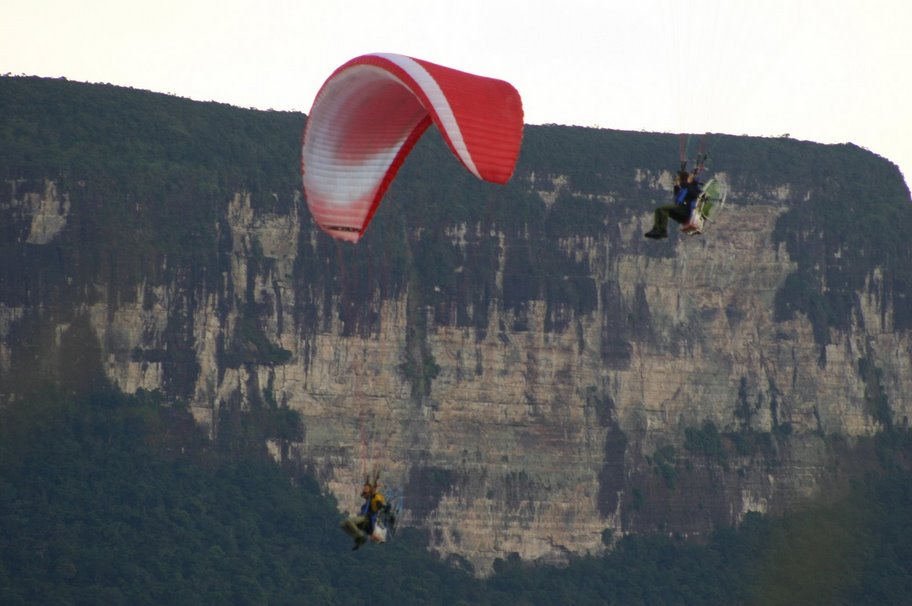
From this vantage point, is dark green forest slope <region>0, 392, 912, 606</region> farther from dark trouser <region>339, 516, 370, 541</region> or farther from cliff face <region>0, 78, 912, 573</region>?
dark trouser <region>339, 516, 370, 541</region>

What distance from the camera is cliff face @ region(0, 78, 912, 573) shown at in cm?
7300

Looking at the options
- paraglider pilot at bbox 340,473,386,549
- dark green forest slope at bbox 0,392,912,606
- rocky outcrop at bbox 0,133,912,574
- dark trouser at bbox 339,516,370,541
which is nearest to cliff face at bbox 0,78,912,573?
rocky outcrop at bbox 0,133,912,574

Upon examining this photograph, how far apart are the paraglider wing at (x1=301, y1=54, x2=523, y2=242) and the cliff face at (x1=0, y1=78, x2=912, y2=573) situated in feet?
104

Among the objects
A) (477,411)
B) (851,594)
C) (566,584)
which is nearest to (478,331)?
(477,411)

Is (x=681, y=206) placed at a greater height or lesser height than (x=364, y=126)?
lesser

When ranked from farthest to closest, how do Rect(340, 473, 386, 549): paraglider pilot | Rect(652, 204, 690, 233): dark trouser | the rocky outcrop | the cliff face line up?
the rocky outcrop < the cliff face < Rect(340, 473, 386, 549): paraglider pilot < Rect(652, 204, 690, 233): dark trouser

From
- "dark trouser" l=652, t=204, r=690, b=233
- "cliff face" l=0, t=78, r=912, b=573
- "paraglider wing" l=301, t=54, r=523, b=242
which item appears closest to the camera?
"dark trouser" l=652, t=204, r=690, b=233

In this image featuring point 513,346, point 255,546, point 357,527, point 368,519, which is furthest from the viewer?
point 513,346

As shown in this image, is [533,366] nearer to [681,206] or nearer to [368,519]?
[368,519]

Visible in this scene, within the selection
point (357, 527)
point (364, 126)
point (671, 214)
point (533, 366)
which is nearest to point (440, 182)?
point (533, 366)

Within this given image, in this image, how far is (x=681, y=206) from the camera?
1409 inches

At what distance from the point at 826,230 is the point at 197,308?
18.7 metres

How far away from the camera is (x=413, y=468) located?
7594 cm

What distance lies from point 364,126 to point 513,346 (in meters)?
37.5
